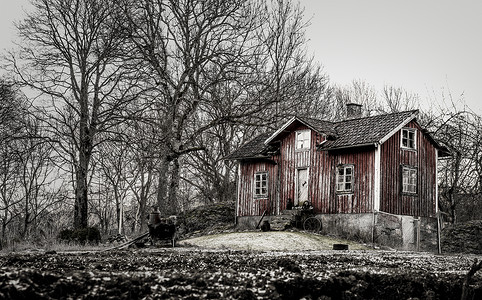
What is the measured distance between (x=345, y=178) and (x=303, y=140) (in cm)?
362

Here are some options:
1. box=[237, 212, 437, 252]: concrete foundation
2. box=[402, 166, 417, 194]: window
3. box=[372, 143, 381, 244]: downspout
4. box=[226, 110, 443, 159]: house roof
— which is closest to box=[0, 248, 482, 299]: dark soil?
box=[237, 212, 437, 252]: concrete foundation

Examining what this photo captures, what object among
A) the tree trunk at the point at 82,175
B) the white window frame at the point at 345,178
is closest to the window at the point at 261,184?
the white window frame at the point at 345,178

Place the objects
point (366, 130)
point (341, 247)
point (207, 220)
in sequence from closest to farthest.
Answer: point (341, 247)
point (366, 130)
point (207, 220)

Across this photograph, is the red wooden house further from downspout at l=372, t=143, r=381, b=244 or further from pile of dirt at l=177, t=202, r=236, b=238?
pile of dirt at l=177, t=202, r=236, b=238

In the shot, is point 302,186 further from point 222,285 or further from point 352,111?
point 222,285

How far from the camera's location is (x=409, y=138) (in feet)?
107

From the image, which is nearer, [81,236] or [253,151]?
[81,236]

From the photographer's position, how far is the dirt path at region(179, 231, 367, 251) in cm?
2469

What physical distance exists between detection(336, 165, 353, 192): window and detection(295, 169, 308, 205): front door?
2.14 meters

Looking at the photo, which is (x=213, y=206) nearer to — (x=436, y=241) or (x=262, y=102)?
(x=262, y=102)

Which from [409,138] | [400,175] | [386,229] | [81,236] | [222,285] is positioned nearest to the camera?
[222,285]

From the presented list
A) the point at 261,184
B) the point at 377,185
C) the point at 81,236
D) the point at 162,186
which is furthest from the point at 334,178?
the point at 81,236

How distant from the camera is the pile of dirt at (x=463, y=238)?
97.9 ft

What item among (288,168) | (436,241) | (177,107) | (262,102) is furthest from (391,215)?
(177,107)
